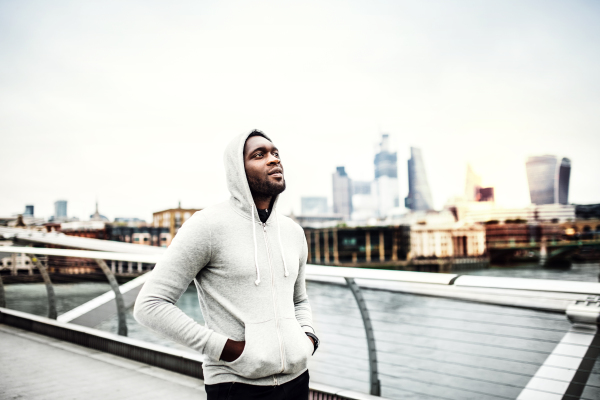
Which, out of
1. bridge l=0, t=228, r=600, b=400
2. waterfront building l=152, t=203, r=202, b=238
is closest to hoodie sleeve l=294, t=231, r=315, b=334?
bridge l=0, t=228, r=600, b=400

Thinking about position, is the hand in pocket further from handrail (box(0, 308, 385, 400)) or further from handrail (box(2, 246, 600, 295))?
handrail (box(0, 308, 385, 400))

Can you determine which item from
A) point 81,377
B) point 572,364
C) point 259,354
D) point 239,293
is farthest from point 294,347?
point 81,377

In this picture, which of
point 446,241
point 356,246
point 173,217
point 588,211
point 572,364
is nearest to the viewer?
point 572,364

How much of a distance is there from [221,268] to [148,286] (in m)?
0.20

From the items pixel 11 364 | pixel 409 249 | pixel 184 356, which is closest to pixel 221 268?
pixel 184 356

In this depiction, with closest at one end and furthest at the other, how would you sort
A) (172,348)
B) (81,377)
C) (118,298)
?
(81,377) < (172,348) < (118,298)

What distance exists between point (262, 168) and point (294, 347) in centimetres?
51

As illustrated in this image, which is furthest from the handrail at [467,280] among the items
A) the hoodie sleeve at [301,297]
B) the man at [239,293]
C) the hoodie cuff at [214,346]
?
the hoodie cuff at [214,346]

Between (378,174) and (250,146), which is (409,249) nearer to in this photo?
(378,174)

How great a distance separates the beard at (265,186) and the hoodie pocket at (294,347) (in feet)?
1.20

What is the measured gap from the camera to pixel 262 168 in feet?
4.31

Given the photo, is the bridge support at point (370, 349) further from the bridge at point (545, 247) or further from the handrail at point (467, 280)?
the bridge at point (545, 247)

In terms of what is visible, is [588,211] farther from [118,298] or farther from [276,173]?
[276,173]

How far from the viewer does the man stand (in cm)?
117
